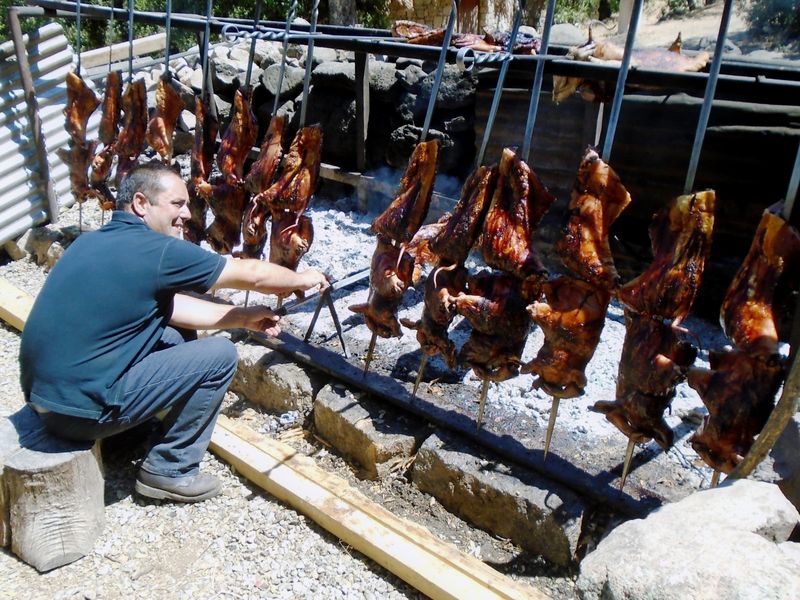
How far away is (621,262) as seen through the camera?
5.83 metres

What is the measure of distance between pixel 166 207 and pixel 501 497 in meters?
2.25

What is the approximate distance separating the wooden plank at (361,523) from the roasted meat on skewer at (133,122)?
2781 mm

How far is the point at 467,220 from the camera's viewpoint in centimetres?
318

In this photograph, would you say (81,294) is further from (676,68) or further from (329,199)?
(329,199)

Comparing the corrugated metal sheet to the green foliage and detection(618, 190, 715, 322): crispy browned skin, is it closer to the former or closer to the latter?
detection(618, 190, 715, 322): crispy browned skin

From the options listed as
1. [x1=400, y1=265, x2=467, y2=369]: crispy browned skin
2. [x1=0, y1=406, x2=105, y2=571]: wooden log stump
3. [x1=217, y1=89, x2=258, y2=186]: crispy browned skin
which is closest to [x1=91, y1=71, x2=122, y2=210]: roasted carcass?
[x1=217, y1=89, x2=258, y2=186]: crispy browned skin

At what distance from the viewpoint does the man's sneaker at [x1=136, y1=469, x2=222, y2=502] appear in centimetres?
368

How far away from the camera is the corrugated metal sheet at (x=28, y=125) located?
7.11m

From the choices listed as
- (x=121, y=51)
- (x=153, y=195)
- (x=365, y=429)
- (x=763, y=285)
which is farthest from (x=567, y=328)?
(x=121, y=51)

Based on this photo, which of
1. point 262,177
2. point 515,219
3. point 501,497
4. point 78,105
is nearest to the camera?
point 515,219

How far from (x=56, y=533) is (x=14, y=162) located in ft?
17.4

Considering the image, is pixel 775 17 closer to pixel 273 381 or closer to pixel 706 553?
pixel 273 381

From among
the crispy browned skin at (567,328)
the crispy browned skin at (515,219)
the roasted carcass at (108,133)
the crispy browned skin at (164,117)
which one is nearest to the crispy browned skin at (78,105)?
the roasted carcass at (108,133)

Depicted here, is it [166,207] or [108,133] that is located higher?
[166,207]
